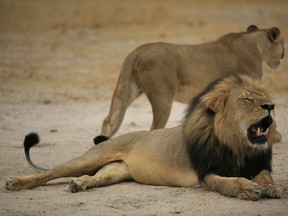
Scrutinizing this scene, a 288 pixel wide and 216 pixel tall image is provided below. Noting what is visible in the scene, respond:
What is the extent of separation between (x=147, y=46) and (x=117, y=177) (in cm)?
246

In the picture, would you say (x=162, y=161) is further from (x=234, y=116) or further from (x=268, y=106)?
(x=268, y=106)

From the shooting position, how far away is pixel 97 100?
415 inches

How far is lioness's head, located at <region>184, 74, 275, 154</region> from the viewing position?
498cm

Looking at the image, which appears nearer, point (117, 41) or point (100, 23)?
point (117, 41)

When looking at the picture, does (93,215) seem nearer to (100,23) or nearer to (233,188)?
(233,188)

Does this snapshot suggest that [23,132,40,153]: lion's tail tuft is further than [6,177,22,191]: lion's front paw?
Yes

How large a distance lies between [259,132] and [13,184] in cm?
177

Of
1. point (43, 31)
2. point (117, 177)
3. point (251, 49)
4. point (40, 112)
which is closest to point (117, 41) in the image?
point (43, 31)

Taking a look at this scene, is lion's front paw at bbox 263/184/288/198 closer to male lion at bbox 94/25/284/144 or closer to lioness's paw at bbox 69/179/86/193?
lioness's paw at bbox 69/179/86/193

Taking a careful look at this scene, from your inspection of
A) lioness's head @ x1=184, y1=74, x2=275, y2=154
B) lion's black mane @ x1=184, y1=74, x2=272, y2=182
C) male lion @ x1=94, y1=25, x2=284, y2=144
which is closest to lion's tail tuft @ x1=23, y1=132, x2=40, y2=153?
lioness's head @ x1=184, y1=74, x2=275, y2=154

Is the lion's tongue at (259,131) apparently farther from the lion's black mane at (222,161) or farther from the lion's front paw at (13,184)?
the lion's front paw at (13,184)

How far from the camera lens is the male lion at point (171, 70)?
7441 millimetres

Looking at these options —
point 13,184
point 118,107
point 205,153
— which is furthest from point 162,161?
point 118,107

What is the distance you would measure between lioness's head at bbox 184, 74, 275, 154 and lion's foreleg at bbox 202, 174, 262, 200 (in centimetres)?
24
